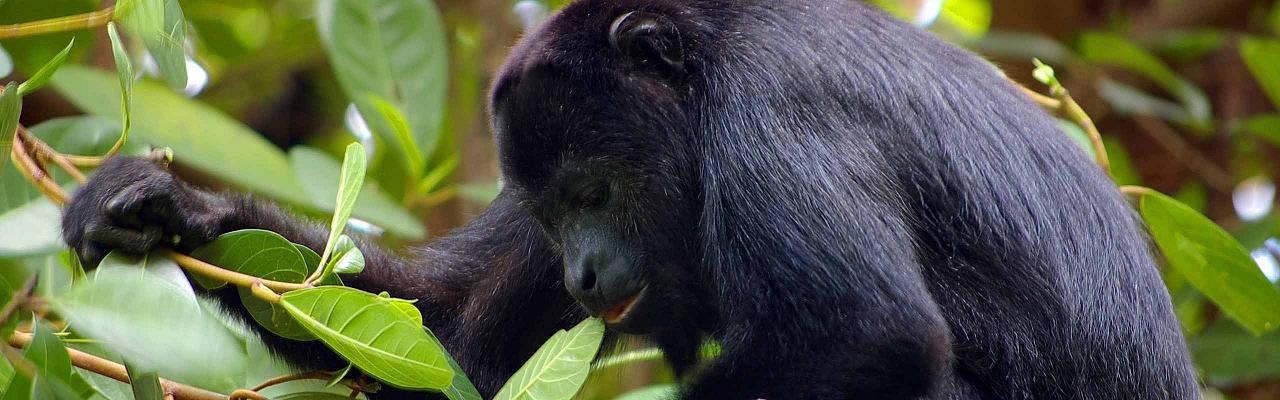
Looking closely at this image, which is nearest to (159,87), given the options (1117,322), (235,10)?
(235,10)

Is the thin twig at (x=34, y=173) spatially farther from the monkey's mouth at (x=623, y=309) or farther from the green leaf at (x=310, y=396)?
the monkey's mouth at (x=623, y=309)

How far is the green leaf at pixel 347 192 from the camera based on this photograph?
92.2 inches

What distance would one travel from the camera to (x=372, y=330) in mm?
2182

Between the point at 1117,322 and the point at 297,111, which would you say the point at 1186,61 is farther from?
the point at 297,111

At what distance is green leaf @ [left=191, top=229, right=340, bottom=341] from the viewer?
2.43 metres

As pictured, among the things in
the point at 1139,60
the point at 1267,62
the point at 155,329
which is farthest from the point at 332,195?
the point at 1267,62

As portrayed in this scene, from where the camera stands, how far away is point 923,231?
3129 mm

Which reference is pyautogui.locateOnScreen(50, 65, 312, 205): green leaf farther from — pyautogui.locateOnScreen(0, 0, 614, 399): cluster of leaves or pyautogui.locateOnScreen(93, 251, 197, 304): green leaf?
pyautogui.locateOnScreen(93, 251, 197, 304): green leaf

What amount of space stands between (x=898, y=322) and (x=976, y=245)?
0.55 meters

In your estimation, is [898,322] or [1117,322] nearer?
[898,322]

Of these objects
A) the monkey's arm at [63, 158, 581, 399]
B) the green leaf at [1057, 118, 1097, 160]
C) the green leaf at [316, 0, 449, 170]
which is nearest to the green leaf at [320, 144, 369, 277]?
the monkey's arm at [63, 158, 581, 399]

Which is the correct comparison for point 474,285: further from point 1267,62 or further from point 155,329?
point 1267,62

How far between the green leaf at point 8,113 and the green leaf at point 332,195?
1.60 meters

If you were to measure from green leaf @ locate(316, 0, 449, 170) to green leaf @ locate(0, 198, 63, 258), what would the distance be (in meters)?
1.40
